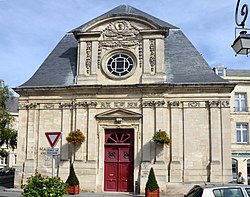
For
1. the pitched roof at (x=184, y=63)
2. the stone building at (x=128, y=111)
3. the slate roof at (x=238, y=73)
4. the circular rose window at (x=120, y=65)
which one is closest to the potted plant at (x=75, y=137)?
the stone building at (x=128, y=111)

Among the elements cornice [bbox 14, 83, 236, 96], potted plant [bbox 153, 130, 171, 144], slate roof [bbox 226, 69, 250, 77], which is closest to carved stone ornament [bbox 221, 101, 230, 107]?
cornice [bbox 14, 83, 236, 96]

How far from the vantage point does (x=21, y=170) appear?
19078 mm

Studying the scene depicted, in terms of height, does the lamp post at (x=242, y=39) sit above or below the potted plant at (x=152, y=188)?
above

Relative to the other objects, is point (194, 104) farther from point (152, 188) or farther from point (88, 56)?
point (88, 56)

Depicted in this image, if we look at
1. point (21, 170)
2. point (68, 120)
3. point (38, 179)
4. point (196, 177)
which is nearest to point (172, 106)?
point (196, 177)

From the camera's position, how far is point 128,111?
61.3 ft

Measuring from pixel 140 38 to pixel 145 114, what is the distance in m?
4.41

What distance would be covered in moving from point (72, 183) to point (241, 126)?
19837 millimetres

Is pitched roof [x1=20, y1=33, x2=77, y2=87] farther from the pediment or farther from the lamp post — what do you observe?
the lamp post

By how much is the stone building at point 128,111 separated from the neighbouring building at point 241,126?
1350 centimetres

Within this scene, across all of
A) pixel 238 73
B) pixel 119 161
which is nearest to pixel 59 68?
pixel 119 161

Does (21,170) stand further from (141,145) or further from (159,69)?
(159,69)

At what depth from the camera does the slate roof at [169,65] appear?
19047mm

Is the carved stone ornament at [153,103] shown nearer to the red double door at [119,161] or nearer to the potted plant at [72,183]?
the red double door at [119,161]
